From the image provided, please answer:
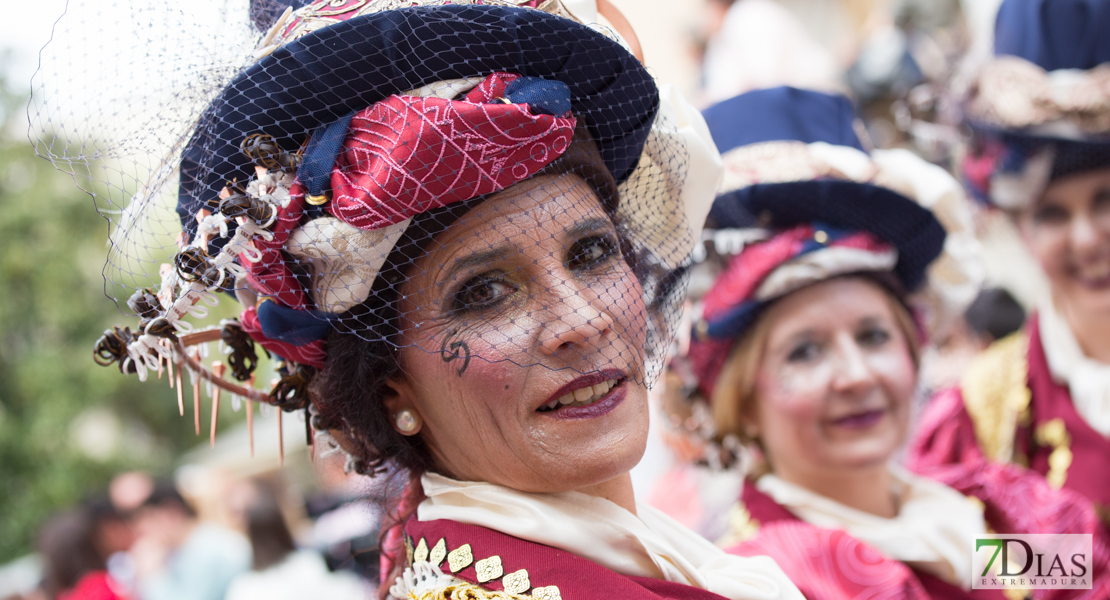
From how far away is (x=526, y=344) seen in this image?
160cm

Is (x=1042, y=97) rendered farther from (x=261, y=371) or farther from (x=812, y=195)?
(x=261, y=371)

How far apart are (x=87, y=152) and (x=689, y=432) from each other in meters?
2.24

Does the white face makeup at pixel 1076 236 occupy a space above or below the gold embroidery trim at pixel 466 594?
below

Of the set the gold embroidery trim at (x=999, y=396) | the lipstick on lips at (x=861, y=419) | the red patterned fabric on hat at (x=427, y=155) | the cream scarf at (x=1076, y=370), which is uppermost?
the red patterned fabric on hat at (x=427, y=155)

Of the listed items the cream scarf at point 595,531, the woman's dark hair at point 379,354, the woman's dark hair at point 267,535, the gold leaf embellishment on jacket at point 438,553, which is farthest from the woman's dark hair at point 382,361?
the woman's dark hair at point 267,535

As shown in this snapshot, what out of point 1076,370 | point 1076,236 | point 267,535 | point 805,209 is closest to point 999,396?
point 1076,370

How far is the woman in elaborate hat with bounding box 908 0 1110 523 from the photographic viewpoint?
3215mm

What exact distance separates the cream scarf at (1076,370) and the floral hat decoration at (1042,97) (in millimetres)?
552

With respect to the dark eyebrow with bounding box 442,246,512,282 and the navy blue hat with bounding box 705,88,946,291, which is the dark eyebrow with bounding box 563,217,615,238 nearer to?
the dark eyebrow with bounding box 442,246,512,282

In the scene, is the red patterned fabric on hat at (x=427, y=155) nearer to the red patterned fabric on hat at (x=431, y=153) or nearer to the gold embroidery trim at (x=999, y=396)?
the red patterned fabric on hat at (x=431, y=153)

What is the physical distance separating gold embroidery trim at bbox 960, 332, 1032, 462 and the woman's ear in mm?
2715

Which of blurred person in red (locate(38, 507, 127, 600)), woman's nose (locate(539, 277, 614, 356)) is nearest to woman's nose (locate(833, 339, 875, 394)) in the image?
woman's nose (locate(539, 277, 614, 356))

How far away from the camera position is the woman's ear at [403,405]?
178cm

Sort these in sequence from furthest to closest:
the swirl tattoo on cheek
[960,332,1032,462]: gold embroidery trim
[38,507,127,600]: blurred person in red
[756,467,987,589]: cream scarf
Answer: [38,507,127,600]: blurred person in red < [960,332,1032,462]: gold embroidery trim < [756,467,987,589]: cream scarf < the swirl tattoo on cheek
